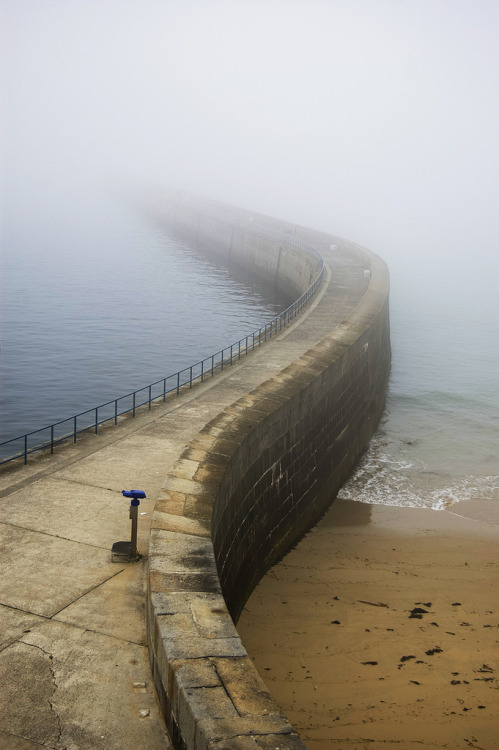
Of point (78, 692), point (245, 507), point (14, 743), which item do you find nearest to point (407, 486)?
point (245, 507)

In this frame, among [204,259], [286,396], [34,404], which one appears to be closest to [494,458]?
[286,396]

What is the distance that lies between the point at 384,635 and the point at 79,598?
5.64 m

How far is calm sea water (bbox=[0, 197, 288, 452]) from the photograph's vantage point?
26891 millimetres

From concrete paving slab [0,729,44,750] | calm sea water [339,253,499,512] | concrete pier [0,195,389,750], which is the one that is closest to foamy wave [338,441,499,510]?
calm sea water [339,253,499,512]

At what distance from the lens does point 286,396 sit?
596 inches

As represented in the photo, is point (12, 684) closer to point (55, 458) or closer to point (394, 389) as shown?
point (55, 458)

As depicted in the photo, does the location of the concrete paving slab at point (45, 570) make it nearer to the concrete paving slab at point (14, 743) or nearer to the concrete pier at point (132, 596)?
the concrete pier at point (132, 596)

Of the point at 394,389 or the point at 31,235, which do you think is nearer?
the point at 394,389

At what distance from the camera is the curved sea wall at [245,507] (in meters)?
6.11

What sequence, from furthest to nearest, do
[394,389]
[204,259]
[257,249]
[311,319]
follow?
1. [204,259]
2. [257,249]
3. [394,389]
4. [311,319]

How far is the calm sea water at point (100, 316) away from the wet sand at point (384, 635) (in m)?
11.4

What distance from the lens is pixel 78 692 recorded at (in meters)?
6.75

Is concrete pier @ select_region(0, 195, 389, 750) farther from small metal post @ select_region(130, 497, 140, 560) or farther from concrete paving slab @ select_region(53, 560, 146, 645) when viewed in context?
small metal post @ select_region(130, 497, 140, 560)

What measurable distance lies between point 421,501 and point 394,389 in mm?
12789
